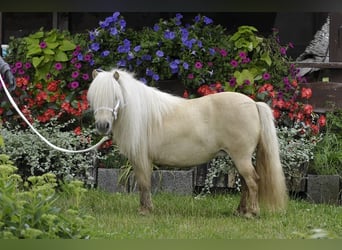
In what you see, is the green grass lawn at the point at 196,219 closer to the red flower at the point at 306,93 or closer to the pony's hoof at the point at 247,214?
the pony's hoof at the point at 247,214

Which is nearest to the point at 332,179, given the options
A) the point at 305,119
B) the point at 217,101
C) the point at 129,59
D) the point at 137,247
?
the point at 305,119

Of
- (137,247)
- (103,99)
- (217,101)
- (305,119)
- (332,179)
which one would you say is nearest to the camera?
(137,247)

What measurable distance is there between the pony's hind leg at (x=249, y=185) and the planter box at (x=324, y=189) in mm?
1230

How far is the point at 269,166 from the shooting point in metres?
4.87

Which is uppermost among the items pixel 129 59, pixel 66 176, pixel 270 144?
pixel 129 59

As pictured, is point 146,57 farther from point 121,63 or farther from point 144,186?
point 144,186

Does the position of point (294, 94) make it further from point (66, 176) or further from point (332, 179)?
point (66, 176)

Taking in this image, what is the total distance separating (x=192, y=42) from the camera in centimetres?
641

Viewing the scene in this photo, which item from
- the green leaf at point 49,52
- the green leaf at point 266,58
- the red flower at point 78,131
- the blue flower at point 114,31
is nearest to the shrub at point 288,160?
the green leaf at point 266,58

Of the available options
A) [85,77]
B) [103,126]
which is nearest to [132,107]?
[103,126]

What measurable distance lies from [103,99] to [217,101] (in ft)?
3.10

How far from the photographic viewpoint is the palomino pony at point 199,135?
4.77 metres

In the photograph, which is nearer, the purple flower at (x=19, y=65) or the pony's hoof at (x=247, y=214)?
the pony's hoof at (x=247, y=214)

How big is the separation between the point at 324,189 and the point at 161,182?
1.59 metres
